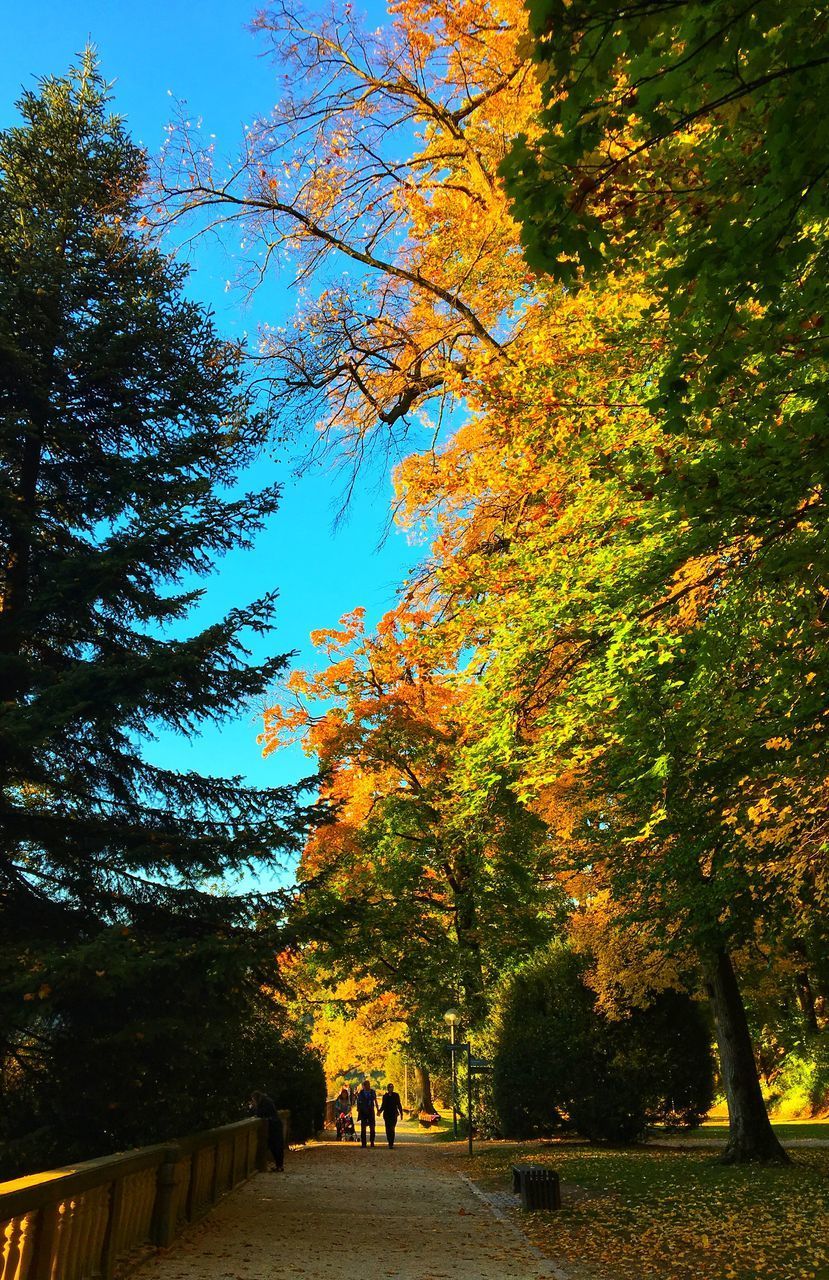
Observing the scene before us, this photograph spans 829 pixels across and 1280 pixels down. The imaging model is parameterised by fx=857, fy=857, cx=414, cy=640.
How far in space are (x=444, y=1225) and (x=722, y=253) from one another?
10702 mm

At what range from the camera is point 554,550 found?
888cm

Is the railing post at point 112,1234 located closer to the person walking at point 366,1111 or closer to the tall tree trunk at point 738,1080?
the tall tree trunk at point 738,1080

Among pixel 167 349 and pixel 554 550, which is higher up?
pixel 167 349

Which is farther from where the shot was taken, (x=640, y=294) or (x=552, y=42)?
(x=640, y=294)

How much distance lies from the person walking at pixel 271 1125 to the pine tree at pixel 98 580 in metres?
6.41

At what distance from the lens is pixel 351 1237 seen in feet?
30.1

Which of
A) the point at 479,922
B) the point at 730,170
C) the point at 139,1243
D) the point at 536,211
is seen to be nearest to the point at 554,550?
the point at 730,170

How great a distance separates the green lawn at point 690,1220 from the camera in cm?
712

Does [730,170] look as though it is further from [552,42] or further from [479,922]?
[479,922]

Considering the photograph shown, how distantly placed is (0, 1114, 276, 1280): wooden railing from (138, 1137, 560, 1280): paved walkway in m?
0.28

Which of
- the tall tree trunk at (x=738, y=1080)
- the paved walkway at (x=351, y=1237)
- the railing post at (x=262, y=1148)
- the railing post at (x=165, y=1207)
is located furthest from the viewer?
the railing post at (x=262, y=1148)

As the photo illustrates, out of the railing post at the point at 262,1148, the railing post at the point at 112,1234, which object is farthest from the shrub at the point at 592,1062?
the railing post at the point at 112,1234

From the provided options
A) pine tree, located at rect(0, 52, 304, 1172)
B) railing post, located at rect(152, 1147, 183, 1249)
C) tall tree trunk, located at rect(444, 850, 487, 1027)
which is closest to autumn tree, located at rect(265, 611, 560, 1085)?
tall tree trunk, located at rect(444, 850, 487, 1027)

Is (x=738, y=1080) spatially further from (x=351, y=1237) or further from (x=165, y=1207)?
Result: (x=165, y=1207)
